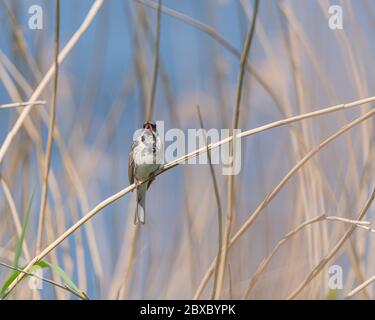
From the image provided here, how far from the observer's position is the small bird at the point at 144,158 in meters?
2.68

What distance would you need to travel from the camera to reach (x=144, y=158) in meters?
2.73

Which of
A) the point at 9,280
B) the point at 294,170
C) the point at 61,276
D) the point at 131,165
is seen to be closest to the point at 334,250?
the point at 294,170

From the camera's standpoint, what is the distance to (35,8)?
2.60m

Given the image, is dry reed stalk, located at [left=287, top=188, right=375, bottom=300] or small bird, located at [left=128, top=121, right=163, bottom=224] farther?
small bird, located at [left=128, top=121, right=163, bottom=224]

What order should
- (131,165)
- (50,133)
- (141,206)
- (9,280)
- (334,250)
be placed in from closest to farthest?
(9,280) < (334,250) < (50,133) < (141,206) < (131,165)

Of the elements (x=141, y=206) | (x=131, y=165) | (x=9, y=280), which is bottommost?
(x=9, y=280)

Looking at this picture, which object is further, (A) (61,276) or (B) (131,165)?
(B) (131,165)

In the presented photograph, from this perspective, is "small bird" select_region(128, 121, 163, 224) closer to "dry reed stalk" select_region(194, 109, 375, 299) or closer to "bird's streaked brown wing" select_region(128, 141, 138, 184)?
"bird's streaked brown wing" select_region(128, 141, 138, 184)

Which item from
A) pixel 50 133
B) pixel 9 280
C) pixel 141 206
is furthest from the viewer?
pixel 141 206

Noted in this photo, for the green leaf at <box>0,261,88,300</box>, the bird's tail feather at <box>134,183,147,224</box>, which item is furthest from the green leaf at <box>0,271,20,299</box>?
the bird's tail feather at <box>134,183,147,224</box>

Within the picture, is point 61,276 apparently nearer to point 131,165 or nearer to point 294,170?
point 294,170

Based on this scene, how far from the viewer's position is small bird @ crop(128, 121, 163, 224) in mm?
2682

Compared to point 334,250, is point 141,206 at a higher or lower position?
higher

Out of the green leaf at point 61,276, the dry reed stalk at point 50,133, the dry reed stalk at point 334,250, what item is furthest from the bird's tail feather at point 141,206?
the dry reed stalk at point 334,250
